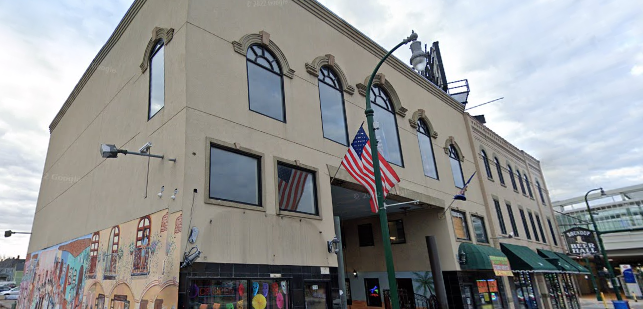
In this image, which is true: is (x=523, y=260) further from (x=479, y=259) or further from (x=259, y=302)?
(x=259, y=302)

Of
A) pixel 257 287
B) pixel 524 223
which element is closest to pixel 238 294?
pixel 257 287

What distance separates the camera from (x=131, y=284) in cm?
1011

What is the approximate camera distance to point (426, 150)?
64.6 ft

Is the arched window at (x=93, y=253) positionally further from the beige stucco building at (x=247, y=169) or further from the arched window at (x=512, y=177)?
the arched window at (x=512, y=177)

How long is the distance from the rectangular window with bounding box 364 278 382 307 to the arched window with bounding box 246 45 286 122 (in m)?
12.7

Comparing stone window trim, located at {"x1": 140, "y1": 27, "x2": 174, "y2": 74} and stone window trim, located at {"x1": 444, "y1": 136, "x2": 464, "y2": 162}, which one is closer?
stone window trim, located at {"x1": 140, "y1": 27, "x2": 174, "y2": 74}


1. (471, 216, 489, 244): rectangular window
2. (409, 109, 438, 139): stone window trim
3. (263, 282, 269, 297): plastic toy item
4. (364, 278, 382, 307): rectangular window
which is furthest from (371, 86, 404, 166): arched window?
(263, 282, 269, 297): plastic toy item

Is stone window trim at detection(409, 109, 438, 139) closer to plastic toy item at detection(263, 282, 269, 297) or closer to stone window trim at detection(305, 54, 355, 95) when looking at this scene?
stone window trim at detection(305, 54, 355, 95)

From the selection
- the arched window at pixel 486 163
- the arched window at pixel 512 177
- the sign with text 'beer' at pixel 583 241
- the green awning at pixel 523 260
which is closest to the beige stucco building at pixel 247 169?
the green awning at pixel 523 260

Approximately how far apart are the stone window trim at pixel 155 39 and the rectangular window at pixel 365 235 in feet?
48.1

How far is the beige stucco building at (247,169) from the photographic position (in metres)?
9.62

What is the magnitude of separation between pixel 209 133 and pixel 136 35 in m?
7.22

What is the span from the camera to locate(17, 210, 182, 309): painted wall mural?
884 cm

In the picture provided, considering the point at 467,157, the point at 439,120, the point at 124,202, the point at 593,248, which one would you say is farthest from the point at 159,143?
the point at 593,248
